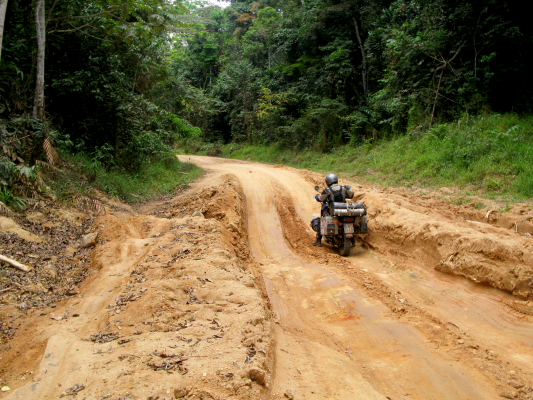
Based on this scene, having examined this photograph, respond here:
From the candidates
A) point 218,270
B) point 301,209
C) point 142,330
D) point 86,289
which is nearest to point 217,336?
point 142,330

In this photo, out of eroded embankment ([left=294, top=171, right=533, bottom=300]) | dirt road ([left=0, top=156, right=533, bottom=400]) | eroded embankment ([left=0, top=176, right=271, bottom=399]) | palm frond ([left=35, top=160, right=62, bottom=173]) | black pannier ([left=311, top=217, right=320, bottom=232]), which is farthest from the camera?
palm frond ([left=35, top=160, right=62, bottom=173])

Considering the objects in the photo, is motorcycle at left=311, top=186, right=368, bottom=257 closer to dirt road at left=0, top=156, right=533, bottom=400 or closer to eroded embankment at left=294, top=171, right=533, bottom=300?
dirt road at left=0, top=156, right=533, bottom=400

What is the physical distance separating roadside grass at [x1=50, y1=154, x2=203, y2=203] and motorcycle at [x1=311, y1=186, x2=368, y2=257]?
5.99 meters

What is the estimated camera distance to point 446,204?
1008 centimetres

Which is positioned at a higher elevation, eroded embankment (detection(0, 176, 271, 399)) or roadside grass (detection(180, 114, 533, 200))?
roadside grass (detection(180, 114, 533, 200))

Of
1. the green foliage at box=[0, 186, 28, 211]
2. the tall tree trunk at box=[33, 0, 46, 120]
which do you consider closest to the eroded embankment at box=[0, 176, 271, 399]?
the green foliage at box=[0, 186, 28, 211]

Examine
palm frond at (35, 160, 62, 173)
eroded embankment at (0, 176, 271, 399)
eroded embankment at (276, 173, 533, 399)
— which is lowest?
eroded embankment at (276, 173, 533, 399)

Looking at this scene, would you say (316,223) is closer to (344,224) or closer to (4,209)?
(344,224)

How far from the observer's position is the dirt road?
3.17 metres

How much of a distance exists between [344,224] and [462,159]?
6.58 meters

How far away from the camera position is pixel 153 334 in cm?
369

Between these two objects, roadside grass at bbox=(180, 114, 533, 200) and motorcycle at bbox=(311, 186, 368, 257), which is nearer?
motorcycle at bbox=(311, 186, 368, 257)

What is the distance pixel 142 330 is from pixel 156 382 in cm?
101

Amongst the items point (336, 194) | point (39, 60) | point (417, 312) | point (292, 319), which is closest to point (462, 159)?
point (336, 194)
